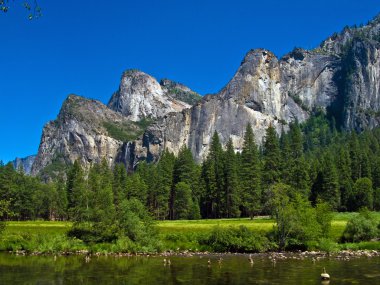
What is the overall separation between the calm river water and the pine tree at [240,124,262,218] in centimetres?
4592

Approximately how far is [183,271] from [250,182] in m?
60.9

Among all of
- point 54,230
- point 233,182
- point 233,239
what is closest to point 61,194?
point 233,182

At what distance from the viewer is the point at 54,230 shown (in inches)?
2485

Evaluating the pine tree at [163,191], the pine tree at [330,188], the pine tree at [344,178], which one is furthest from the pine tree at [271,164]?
the pine tree at [163,191]

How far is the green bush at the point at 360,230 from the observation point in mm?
53844

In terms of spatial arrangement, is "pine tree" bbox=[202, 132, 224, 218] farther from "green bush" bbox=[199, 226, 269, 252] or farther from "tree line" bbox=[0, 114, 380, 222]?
"green bush" bbox=[199, 226, 269, 252]

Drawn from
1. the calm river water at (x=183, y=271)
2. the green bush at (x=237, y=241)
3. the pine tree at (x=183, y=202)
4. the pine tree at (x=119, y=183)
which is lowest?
the calm river water at (x=183, y=271)

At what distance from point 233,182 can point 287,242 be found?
1864 inches

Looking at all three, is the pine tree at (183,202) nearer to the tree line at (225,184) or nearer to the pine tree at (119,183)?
the tree line at (225,184)

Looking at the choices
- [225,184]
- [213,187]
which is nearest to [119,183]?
[213,187]

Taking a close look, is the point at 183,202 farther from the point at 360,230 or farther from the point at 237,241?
the point at 360,230

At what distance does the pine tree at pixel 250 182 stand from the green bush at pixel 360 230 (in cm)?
3376

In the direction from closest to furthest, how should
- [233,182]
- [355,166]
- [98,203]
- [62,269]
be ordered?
1. [62,269]
2. [98,203]
3. [233,182]
4. [355,166]

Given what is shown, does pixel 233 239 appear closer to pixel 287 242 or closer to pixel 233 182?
pixel 287 242
